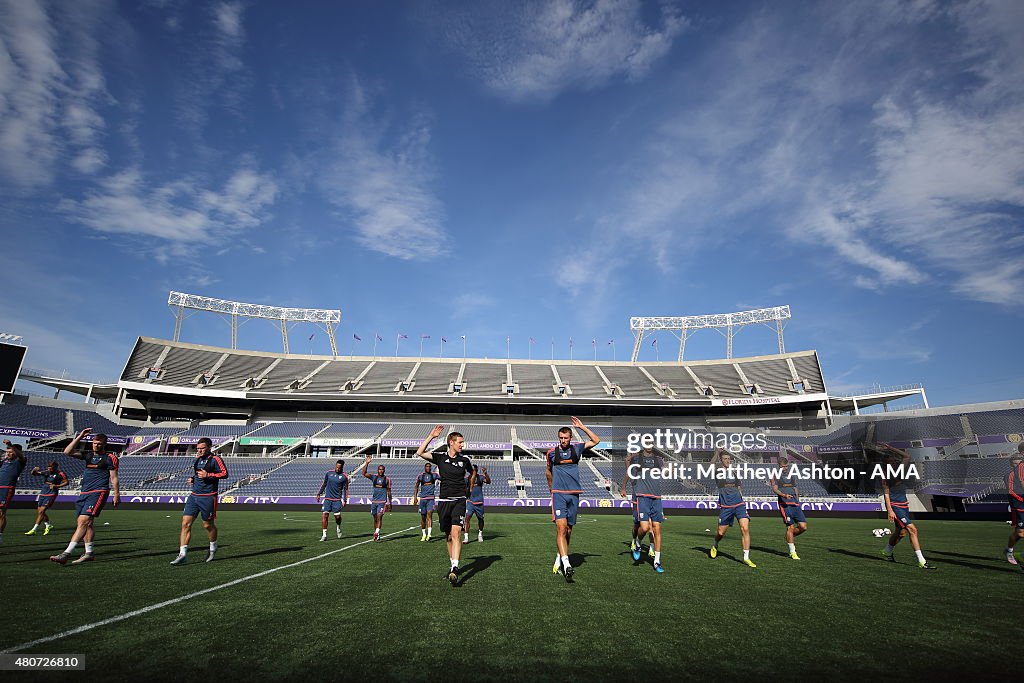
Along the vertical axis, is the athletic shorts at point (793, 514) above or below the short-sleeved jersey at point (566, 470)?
below

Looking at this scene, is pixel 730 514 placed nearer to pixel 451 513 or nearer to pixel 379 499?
pixel 451 513

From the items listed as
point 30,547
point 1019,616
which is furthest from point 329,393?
point 1019,616

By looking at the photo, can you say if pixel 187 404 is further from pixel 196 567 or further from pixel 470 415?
pixel 196 567

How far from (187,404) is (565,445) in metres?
60.2

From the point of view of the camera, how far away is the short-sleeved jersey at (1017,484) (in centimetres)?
1029

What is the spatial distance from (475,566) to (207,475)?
18.8ft

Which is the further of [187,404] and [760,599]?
[187,404]

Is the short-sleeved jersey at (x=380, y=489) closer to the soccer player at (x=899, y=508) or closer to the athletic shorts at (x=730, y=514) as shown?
the athletic shorts at (x=730, y=514)

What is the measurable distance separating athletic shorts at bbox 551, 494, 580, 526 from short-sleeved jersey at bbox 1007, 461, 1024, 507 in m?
9.43

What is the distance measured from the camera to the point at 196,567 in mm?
9133

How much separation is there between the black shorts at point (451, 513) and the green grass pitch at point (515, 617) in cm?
93

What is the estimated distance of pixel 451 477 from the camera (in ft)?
27.8

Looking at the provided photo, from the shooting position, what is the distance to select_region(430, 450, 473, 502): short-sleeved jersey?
8.45m

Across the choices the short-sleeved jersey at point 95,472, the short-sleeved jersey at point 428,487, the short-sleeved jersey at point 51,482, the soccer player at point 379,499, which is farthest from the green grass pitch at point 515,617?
the soccer player at point 379,499
